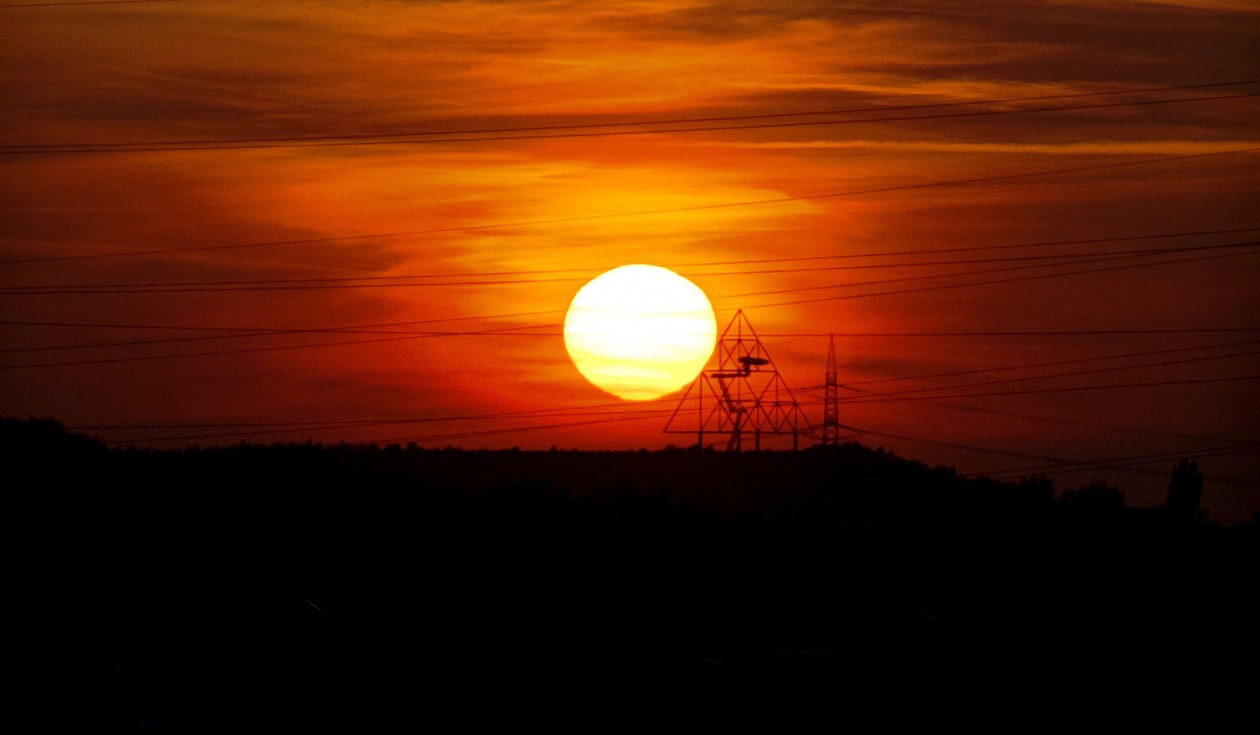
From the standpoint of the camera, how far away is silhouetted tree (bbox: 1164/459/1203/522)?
68375 millimetres

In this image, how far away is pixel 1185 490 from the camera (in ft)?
234

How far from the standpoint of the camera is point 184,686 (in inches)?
865

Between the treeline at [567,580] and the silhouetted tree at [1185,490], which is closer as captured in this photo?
the treeline at [567,580]

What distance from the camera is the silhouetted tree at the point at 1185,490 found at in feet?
224

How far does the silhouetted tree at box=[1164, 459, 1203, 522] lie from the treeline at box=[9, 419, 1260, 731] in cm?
25

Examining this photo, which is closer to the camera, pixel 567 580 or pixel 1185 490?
pixel 567 580

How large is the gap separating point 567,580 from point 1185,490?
39.2m

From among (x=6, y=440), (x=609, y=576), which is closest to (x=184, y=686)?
(x=609, y=576)

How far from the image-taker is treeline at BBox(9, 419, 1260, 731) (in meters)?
22.8

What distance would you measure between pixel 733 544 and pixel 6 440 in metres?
42.8

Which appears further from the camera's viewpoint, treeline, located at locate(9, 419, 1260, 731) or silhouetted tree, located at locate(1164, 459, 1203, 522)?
silhouetted tree, located at locate(1164, 459, 1203, 522)

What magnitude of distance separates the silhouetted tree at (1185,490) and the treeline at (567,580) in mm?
251

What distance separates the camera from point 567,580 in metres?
42.4

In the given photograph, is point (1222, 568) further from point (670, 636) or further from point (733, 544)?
point (670, 636)
